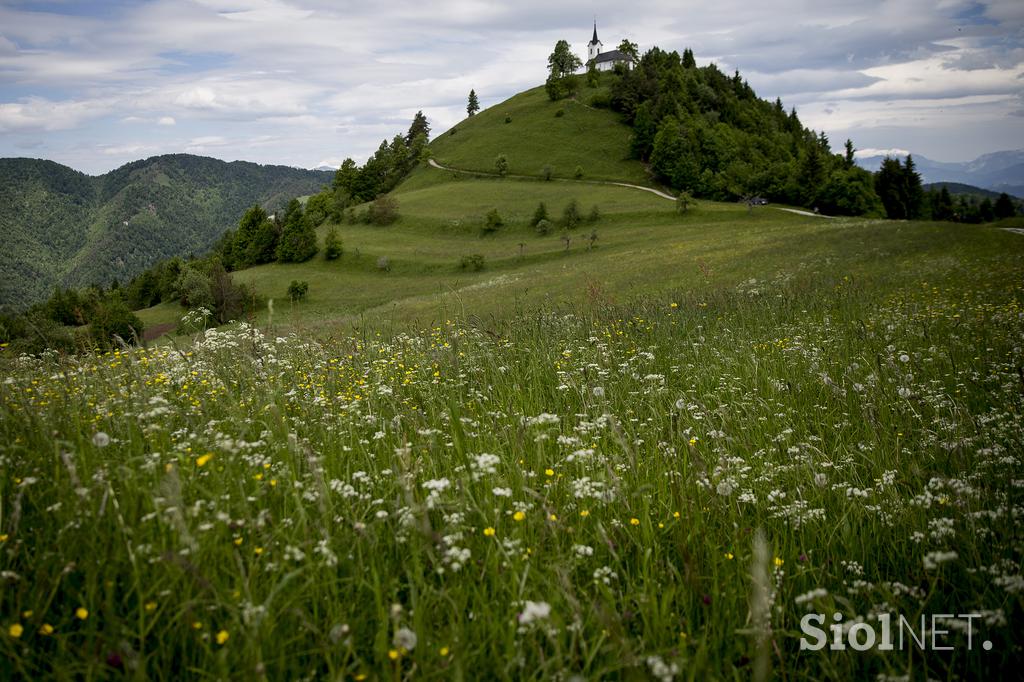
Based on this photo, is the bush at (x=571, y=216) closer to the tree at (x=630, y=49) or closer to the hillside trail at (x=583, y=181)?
the hillside trail at (x=583, y=181)

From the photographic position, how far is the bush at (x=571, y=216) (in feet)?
261

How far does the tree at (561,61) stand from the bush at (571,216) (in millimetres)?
89986

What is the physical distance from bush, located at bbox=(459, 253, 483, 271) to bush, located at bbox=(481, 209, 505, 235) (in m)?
14.8

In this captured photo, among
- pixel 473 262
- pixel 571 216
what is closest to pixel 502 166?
pixel 571 216

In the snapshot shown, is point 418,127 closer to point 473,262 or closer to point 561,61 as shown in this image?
point 561,61

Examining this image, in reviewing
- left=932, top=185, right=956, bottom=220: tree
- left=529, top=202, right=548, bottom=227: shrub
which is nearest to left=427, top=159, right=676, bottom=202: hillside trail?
left=529, top=202, right=548, bottom=227: shrub

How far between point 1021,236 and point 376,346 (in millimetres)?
36666

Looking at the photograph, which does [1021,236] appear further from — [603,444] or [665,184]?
[665,184]

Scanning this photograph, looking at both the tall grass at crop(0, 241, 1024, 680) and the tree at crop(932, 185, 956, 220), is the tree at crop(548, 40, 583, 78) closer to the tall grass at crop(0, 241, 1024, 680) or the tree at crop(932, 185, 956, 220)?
the tree at crop(932, 185, 956, 220)

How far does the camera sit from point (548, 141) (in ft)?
403

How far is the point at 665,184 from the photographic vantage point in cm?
10294

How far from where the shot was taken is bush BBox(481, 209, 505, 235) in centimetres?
8456

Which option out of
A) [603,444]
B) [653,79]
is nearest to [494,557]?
[603,444]

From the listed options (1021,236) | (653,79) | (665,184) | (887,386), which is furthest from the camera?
(653,79)
